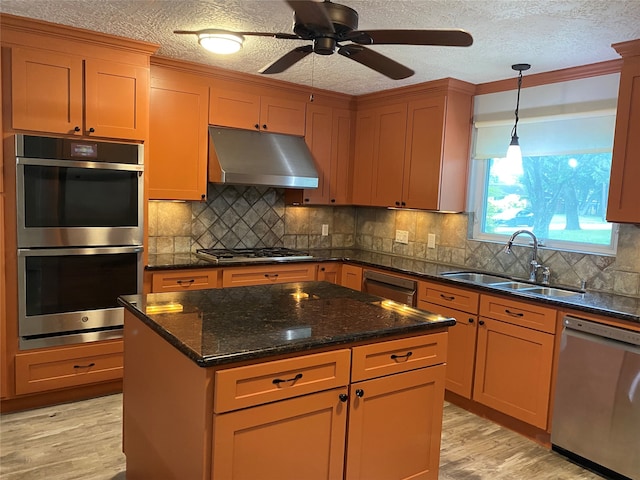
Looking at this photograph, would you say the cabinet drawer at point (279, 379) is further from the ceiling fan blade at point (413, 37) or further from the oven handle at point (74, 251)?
the oven handle at point (74, 251)

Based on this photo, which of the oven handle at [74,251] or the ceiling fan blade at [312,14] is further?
the oven handle at [74,251]

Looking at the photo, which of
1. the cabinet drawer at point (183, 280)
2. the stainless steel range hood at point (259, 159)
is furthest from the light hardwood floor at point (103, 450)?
the stainless steel range hood at point (259, 159)

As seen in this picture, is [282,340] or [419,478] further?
[419,478]

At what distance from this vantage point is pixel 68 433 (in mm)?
2857

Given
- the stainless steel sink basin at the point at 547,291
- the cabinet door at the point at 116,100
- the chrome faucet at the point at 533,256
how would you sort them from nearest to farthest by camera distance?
the cabinet door at the point at 116,100
the stainless steel sink basin at the point at 547,291
the chrome faucet at the point at 533,256

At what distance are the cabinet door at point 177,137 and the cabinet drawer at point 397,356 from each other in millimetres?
2386

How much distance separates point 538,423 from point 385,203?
7.07 ft

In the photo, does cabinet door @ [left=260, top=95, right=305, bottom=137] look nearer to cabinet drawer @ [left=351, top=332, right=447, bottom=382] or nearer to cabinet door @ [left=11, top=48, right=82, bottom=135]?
cabinet door @ [left=11, top=48, right=82, bottom=135]

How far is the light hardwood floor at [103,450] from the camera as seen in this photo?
8.24 ft

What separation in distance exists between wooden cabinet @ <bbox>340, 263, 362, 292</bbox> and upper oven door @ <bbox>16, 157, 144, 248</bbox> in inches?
69.1

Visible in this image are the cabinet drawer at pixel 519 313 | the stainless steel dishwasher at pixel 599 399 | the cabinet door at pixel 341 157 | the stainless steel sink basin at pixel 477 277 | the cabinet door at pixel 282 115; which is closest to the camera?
the stainless steel dishwasher at pixel 599 399

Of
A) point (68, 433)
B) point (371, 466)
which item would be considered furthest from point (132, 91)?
point (371, 466)

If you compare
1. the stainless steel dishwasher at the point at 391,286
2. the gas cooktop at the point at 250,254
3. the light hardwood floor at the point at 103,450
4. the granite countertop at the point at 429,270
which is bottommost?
the light hardwood floor at the point at 103,450

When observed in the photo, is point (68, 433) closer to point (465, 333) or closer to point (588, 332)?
point (465, 333)
